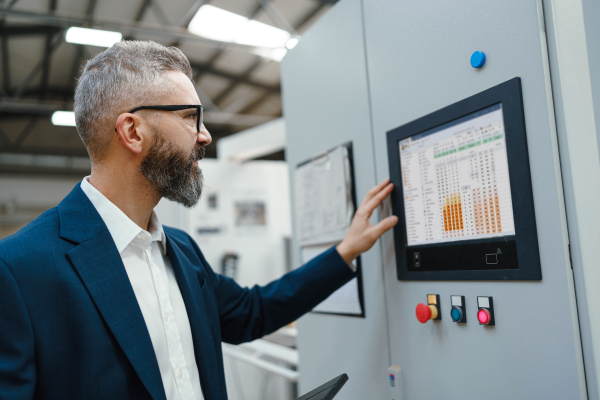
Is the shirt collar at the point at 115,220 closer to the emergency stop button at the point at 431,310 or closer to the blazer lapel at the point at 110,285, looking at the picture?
the blazer lapel at the point at 110,285

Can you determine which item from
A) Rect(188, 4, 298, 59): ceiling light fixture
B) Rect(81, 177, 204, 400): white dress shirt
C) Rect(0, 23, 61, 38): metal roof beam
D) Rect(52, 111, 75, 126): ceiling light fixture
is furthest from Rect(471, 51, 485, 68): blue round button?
Rect(52, 111, 75, 126): ceiling light fixture

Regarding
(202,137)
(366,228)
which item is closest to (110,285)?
(202,137)

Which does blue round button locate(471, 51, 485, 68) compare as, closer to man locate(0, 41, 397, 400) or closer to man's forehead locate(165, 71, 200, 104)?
man locate(0, 41, 397, 400)

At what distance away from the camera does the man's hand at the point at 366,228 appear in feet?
4.21

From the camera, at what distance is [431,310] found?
1.15 metres

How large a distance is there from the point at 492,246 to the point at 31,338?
991 millimetres

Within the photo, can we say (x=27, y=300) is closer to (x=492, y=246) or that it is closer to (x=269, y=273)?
(x=492, y=246)

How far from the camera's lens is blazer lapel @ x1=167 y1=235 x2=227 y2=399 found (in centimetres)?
114

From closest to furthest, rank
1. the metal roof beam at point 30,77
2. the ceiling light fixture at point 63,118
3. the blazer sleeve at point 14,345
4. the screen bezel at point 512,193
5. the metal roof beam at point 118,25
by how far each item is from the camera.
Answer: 1. the blazer sleeve at point 14,345
2. the screen bezel at point 512,193
3. the metal roof beam at point 118,25
4. the metal roof beam at point 30,77
5. the ceiling light fixture at point 63,118

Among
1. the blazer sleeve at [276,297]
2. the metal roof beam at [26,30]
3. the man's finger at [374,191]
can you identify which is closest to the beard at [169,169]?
the blazer sleeve at [276,297]

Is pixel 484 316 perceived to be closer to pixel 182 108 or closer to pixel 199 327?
pixel 199 327

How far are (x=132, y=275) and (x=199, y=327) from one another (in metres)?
0.23

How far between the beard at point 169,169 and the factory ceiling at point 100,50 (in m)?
2.75

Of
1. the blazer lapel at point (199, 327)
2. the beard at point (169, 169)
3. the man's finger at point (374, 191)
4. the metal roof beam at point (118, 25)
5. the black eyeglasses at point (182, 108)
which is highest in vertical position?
the metal roof beam at point (118, 25)
